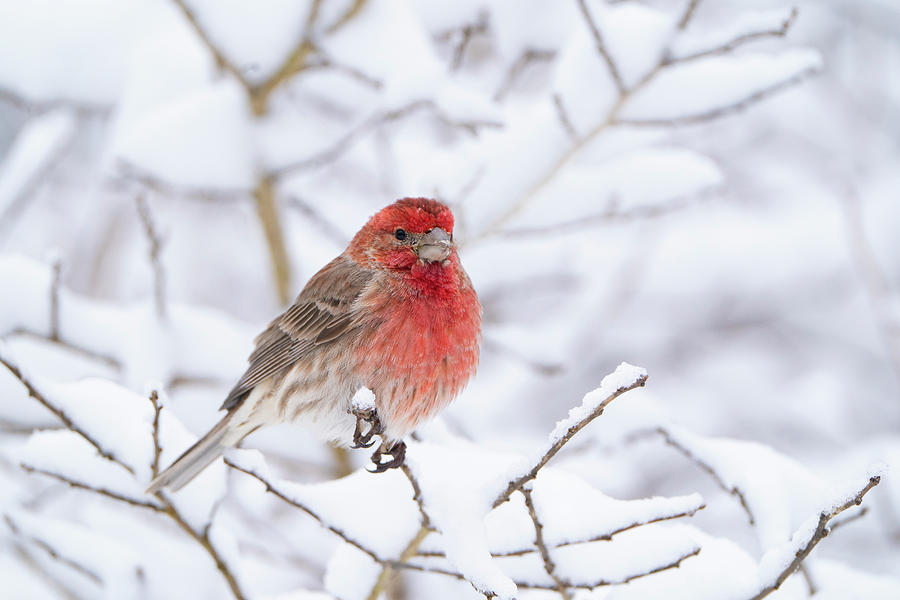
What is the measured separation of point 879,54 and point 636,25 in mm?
5144

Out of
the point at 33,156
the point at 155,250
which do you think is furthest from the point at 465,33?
the point at 33,156

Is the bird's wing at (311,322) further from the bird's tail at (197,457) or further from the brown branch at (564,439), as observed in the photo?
the brown branch at (564,439)

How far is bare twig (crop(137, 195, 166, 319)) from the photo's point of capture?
3.69 m

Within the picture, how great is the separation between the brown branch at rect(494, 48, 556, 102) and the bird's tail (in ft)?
7.27

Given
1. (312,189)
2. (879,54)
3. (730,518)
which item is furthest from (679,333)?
(312,189)

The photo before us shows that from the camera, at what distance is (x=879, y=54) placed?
8.05 meters

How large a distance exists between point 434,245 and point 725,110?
158cm

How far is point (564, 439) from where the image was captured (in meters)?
2.27

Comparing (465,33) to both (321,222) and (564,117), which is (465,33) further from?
(321,222)

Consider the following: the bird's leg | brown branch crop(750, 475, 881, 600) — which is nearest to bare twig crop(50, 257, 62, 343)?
the bird's leg

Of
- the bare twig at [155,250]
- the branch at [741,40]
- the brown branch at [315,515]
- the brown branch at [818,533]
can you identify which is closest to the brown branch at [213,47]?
the bare twig at [155,250]

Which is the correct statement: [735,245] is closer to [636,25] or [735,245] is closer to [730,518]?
[730,518]

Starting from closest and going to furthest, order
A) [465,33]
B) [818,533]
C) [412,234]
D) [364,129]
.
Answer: [818,533], [412,234], [364,129], [465,33]

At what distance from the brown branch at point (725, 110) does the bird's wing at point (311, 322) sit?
4.65 ft
